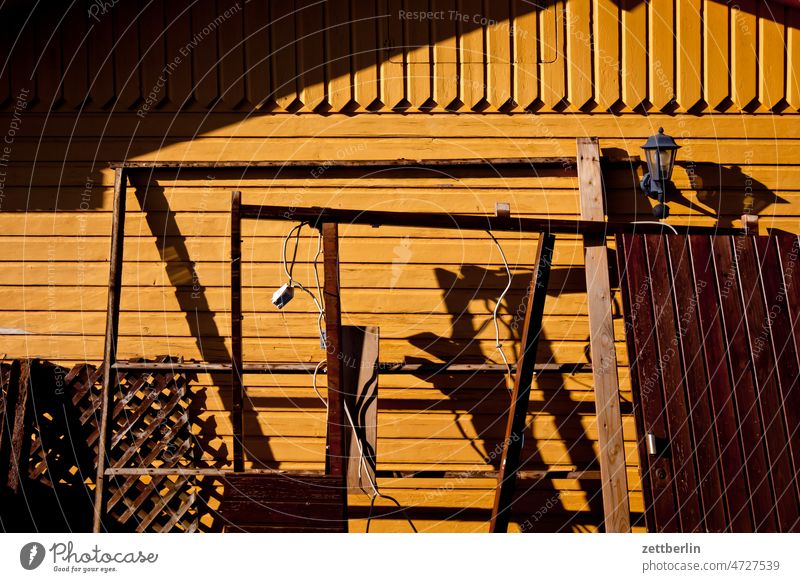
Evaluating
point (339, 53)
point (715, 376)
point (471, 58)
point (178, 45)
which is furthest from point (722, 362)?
point (178, 45)

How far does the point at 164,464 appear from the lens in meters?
6.28

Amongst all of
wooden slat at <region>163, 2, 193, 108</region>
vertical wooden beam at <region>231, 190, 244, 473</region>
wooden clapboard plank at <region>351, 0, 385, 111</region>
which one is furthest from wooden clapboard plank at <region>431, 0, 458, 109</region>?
vertical wooden beam at <region>231, 190, 244, 473</region>

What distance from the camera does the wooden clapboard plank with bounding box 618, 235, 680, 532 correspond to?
500 centimetres

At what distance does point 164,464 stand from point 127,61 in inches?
108

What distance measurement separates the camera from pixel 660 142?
595 centimetres

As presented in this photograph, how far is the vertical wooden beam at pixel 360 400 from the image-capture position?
17.8ft

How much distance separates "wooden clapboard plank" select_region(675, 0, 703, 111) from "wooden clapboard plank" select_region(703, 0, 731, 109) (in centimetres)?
4

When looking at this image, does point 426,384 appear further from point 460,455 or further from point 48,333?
point 48,333

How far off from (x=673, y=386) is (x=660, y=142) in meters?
1.66

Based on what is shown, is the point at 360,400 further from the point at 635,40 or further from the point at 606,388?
the point at 635,40

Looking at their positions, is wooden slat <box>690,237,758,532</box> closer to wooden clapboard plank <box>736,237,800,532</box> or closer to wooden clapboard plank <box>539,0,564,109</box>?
wooden clapboard plank <box>736,237,800,532</box>

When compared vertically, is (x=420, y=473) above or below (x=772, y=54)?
below

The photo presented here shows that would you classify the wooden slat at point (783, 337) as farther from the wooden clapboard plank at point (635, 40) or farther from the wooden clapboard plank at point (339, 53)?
the wooden clapboard plank at point (339, 53)

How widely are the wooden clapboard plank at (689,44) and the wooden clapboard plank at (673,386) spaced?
140cm
